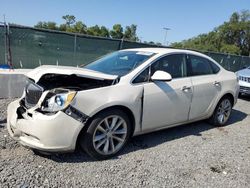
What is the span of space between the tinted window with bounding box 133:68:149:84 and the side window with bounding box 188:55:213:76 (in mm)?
1081

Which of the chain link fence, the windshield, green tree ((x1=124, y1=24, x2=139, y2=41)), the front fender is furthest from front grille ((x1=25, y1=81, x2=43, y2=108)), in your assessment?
green tree ((x1=124, y1=24, x2=139, y2=41))

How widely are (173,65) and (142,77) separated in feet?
2.70

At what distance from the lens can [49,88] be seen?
339 centimetres

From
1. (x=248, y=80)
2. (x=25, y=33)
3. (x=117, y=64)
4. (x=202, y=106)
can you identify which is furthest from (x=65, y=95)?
(x=248, y=80)

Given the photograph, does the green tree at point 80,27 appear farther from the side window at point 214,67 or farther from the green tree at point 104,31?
the side window at point 214,67

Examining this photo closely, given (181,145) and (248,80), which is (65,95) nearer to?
(181,145)

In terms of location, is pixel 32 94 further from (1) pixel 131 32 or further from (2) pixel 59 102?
(1) pixel 131 32

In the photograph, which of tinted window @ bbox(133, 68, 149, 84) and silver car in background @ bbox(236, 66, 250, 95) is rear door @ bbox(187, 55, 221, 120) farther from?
silver car in background @ bbox(236, 66, 250, 95)

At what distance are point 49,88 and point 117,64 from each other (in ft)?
4.16

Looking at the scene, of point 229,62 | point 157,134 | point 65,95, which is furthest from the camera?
point 229,62

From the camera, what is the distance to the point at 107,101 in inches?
132

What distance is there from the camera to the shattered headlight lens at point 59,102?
3097 mm

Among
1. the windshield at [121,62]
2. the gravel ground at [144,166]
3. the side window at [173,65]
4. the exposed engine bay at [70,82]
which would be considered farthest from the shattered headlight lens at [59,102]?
the side window at [173,65]

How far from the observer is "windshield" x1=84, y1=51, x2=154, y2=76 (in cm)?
395
